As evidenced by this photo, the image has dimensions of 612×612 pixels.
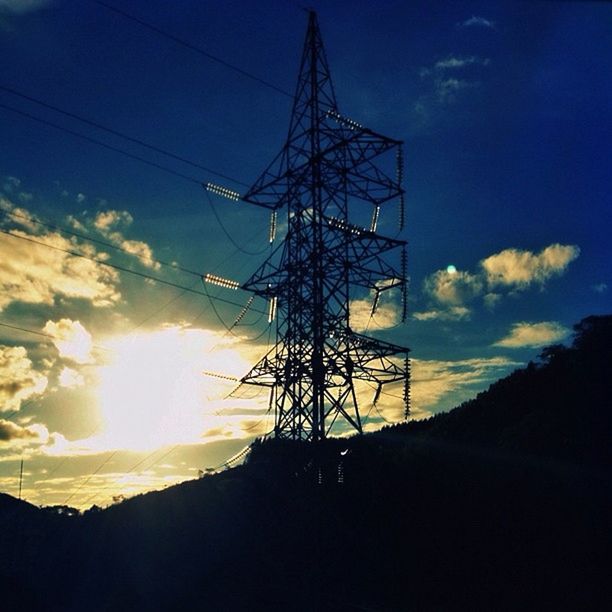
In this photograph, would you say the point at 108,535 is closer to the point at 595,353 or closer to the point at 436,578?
the point at 436,578

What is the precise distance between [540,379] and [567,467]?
6.36m

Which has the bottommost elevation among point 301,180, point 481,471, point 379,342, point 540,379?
point 481,471

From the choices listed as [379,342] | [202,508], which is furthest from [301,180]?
[202,508]

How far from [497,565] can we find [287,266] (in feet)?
58.2

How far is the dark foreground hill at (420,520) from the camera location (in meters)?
19.5

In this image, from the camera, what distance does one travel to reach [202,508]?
104ft

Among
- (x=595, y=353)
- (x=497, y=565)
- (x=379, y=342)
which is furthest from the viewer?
(x=379, y=342)

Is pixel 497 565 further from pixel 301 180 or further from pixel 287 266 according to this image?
pixel 301 180

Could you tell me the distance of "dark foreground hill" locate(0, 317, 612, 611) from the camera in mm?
19531

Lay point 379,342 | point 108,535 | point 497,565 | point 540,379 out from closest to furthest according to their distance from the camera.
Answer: point 497,565, point 540,379, point 379,342, point 108,535

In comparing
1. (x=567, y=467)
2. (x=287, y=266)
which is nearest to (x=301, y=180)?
(x=287, y=266)

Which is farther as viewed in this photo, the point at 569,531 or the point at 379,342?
the point at 379,342

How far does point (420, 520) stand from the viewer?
2344 cm

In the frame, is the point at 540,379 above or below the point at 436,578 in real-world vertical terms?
above
